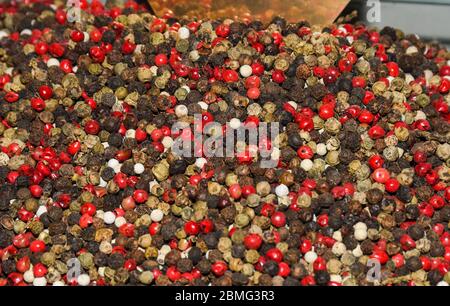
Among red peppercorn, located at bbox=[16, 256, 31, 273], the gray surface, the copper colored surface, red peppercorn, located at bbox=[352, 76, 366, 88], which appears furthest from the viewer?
the gray surface

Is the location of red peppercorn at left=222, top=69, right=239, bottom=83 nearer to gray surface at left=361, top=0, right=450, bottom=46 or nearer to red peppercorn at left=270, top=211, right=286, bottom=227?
red peppercorn at left=270, top=211, right=286, bottom=227

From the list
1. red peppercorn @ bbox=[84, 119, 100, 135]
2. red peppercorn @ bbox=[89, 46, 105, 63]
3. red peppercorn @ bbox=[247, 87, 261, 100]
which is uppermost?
red peppercorn @ bbox=[89, 46, 105, 63]

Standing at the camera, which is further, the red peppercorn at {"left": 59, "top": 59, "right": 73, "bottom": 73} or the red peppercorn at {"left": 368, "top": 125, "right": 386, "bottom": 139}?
the red peppercorn at {"left": 59, "top": 59, "right": 73, "bottom": 73}

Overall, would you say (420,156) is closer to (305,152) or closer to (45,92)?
(305,152)

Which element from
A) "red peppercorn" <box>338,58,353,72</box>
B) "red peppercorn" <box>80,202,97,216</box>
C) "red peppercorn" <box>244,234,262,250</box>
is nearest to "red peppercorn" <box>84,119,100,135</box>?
"red peppercorn" <box>80,202,97,216</box>

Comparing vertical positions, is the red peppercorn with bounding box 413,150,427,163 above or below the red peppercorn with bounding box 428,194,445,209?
above

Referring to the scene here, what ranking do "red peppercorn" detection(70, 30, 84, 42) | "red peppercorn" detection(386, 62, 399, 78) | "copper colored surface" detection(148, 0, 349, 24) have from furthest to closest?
"copper colored surface" detection(148, 0, 349, 24) → "red peppercorn" detection(70, 30, 84, 42) → "red peppercorn" detection(386, 62, 399, 78)

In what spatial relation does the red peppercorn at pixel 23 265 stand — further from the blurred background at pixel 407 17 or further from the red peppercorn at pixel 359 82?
the blurred background at pixel 407 17
